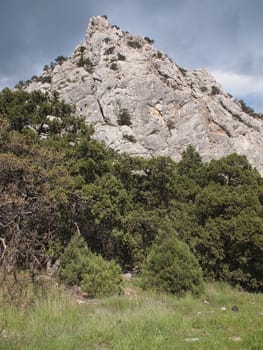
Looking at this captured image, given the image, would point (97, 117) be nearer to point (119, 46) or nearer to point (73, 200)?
point (119, 46)

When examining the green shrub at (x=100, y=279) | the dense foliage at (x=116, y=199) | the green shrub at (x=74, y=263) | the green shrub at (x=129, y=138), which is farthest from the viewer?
the green shrub at (x=129, y=138)

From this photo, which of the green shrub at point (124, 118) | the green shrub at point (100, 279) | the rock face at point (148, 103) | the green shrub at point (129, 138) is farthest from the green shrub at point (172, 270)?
the green shrub at point (124, 118)

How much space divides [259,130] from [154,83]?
17066 millimetres

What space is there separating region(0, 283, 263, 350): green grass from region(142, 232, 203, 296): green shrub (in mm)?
1269

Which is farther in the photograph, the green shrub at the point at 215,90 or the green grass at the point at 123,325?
the green shrub at the point at 215,90

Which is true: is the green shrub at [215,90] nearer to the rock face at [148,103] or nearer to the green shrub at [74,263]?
the rock face at [148,103]

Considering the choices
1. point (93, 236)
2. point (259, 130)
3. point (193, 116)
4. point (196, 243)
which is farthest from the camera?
point (259, 130)

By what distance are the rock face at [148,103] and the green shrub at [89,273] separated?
2550 centimetres

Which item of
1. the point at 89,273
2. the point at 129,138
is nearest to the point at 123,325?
the point at 89,273

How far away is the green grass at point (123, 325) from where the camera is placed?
4.61 meters

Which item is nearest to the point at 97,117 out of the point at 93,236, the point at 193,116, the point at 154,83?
the point at 154,83

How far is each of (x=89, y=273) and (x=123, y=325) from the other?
12.4ft

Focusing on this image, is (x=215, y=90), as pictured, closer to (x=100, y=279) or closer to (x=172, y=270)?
(x=172, y=270)

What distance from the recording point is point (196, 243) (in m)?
13.6
